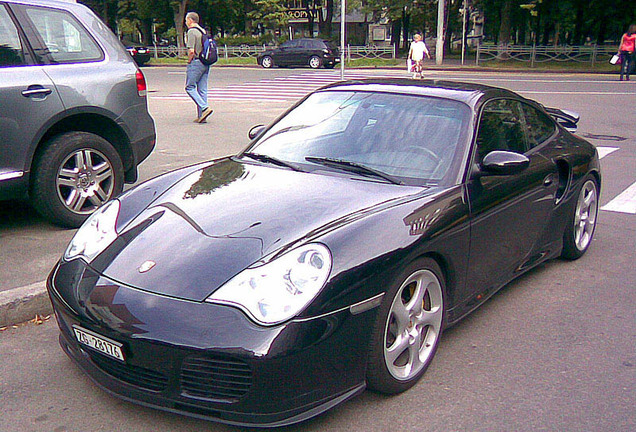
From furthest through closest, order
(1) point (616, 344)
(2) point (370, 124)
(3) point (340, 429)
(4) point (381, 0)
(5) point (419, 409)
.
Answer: (4) point (381, 0), (2) point (370, 124), (1) point (616, 344), (5) point (419, 409), (3) point (340, 429)

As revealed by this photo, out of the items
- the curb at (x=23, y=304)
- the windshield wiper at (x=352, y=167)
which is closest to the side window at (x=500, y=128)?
the windshield wiper at (x=352, y=167)

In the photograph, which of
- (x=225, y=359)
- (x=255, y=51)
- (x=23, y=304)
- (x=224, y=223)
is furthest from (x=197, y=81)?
(x=255, y=51)

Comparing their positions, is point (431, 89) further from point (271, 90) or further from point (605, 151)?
point (271, 90)

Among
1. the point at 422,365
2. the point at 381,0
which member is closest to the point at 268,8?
the point at 381,0

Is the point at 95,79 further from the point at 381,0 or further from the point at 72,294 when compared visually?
the point at 381,0

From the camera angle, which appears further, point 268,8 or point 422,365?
point 268,8

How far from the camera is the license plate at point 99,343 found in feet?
8.80

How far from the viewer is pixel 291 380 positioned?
257 cm

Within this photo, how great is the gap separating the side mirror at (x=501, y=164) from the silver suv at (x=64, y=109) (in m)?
3.32

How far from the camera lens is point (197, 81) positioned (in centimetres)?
1221

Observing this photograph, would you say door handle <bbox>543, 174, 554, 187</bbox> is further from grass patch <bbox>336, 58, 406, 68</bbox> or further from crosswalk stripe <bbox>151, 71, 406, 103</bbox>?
grass patch <bbox>336, 58, 406, 68</bbox>

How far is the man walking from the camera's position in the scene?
1191 cm

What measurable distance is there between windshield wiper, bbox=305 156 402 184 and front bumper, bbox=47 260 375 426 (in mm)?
1067

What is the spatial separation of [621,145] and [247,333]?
32.0 feet
